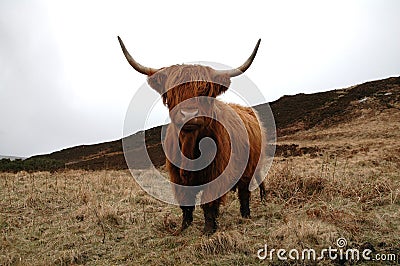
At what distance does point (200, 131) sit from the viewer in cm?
417

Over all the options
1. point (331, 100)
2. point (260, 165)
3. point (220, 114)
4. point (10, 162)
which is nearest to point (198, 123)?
point (220, 114)

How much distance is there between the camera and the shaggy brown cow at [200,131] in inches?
152

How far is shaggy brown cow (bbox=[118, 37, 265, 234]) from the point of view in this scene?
386 centimetres

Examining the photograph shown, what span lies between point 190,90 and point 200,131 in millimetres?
555

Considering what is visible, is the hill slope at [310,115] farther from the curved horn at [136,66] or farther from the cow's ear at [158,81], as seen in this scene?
the cow's ear at [158,81]

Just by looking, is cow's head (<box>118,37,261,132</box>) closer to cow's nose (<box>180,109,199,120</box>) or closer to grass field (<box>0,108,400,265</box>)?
cow's nose (<box>180,109,199,120</box>)

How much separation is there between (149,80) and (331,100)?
28.6 m

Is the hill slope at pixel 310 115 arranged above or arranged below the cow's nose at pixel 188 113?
above
